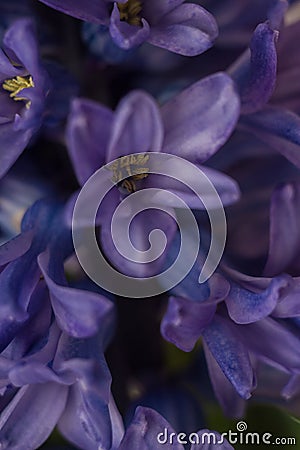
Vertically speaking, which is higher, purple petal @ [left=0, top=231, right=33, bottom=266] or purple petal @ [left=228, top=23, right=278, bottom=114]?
purple petal @ [left=228, top=23, right=278, bottom=114]

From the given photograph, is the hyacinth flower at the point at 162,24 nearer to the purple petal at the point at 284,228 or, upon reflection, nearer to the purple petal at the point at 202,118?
the purple petal at the point at 202,118

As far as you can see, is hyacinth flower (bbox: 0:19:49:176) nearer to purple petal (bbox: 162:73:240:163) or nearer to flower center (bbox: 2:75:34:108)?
flower center (bbox: 2:75:34:108)

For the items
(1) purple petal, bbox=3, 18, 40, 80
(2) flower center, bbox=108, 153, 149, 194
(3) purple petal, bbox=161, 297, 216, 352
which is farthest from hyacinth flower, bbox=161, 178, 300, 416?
(1) purple petal, bbox=3, 18, 40, 80

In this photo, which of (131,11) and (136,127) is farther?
(131,11)

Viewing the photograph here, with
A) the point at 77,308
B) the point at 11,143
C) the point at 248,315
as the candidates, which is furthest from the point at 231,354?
the point at 11,143

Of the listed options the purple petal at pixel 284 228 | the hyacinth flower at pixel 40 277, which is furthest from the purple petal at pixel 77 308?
the purple petal at pixel 284 228

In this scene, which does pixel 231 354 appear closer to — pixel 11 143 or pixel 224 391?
pixel 224 391
